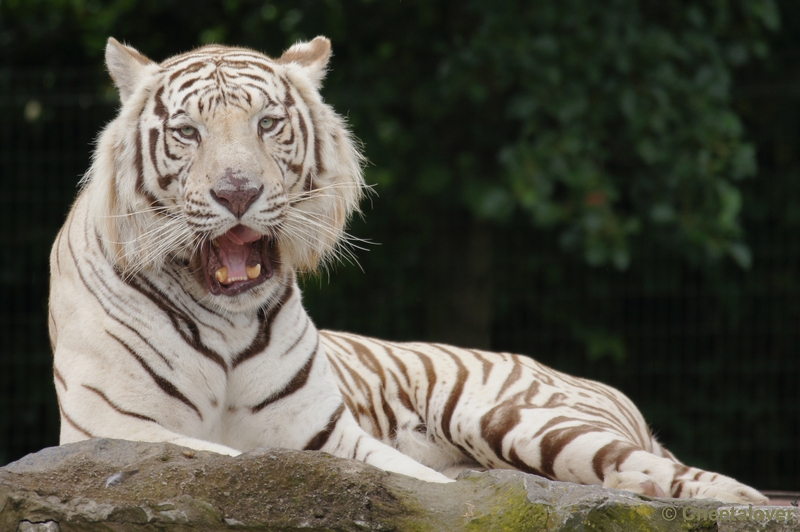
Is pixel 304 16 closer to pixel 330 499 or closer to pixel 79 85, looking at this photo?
pixel 79 85

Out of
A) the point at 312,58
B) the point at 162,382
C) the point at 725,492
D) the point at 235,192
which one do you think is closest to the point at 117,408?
the point at 162,382

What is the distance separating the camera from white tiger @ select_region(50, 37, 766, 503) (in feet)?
9.66

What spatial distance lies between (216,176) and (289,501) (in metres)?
1.03

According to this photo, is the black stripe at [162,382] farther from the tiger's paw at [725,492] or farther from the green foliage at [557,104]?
the green foliage at [557,104]

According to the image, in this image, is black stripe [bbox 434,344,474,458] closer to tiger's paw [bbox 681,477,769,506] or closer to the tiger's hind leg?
the tiger's hind leg

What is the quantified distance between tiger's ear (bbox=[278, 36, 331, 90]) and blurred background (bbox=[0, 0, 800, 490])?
97.6 inches

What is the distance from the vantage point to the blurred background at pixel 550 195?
19.8 feet

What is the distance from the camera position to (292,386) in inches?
126

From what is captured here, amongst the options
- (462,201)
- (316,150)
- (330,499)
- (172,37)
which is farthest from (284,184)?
(172,37)

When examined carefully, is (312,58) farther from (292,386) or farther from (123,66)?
(292,386)

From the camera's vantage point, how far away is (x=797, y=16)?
718 centimetres

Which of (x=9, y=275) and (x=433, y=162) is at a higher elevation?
(x=433, y=162)

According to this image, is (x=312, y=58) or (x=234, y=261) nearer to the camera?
(x=234, y=261)

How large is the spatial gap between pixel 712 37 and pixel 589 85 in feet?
3.01
